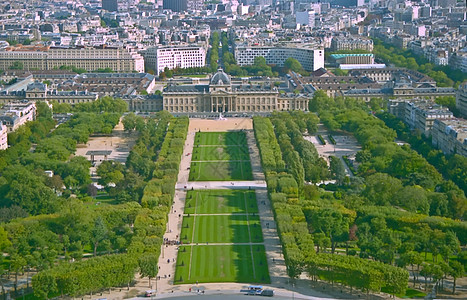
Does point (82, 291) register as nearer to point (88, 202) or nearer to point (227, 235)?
point (227, 235)

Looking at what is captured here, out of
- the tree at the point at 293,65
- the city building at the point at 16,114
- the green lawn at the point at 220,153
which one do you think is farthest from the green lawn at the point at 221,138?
the tree at the point at 293,65

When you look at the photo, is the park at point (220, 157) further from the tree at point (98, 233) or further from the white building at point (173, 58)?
the white building at point (173, 58)

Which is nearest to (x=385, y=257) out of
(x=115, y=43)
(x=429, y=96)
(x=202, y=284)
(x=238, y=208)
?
(x=202, y=284)

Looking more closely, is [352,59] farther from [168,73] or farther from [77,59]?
[77,59]

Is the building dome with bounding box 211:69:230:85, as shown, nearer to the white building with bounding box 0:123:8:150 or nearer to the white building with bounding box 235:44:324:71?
the white building with bounding box 0:123:8:150

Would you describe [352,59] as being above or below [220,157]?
above

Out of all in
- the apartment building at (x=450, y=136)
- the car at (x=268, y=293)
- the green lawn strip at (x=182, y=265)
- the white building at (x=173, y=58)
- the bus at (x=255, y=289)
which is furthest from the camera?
the white building at (x=173, y=58)

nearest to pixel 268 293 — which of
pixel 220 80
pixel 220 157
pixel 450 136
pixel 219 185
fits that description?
pixel 219 185
